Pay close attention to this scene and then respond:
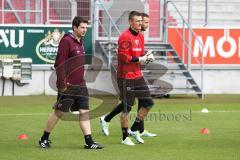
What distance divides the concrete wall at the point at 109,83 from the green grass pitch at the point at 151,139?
2.54 metres

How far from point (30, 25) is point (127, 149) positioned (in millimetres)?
12777

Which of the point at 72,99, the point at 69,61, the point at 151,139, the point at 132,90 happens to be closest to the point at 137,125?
the point at 151,139

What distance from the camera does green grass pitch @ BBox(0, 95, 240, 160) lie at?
36.8ft

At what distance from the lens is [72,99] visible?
11.9 metres

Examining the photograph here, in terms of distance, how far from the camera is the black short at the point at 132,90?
12.9m

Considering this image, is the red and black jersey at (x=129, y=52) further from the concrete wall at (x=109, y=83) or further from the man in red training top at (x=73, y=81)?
the concrete wall at (x=109, y=83)

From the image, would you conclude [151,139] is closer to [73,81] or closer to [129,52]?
[129,52]

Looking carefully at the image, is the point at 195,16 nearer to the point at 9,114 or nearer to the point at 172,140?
the point at 9,114

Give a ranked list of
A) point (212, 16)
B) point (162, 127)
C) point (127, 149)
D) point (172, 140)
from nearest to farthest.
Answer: point (127, 149) → point (172, 140) → point (162, 127) → point (212, 16)

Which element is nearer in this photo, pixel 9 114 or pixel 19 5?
pixel 9 114

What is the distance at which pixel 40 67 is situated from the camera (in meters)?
24.1

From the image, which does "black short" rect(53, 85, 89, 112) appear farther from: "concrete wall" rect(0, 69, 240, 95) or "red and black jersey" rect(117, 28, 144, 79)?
"concrete wall" rect(0, 69, 240, 95)

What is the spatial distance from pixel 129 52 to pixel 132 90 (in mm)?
661

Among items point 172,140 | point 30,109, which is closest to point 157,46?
point 30,109
